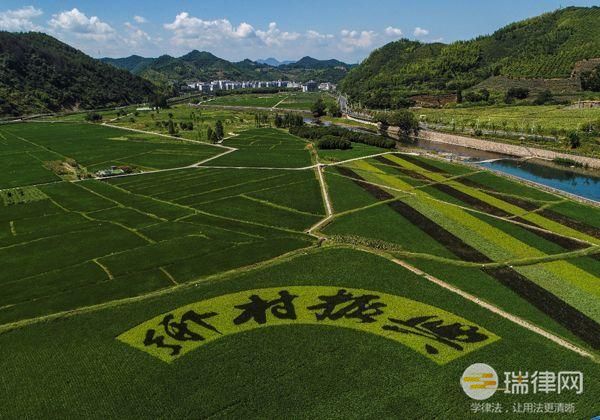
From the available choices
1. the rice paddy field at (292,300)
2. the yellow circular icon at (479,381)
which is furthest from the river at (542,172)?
the yellow circular icon at (479,381)

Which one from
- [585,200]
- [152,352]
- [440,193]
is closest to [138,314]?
[152,352]

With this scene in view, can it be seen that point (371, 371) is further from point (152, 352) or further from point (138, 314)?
point (138, 314)

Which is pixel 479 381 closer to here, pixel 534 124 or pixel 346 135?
pixel 346 135

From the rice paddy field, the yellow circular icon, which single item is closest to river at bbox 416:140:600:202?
the rice paddy field

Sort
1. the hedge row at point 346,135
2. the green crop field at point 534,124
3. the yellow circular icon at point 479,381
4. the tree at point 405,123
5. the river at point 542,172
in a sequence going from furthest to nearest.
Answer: the tree at point 405,123, the hedge row at point 346,135, the green crop field at point 534,124, the river at point 542,172, the yellow circular icon at point 479,381

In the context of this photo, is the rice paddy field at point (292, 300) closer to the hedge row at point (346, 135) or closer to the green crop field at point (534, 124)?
the hedge row at point (346, 135)

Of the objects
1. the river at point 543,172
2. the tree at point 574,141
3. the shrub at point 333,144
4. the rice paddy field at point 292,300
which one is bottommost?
the rice paddy field at point 292,300
